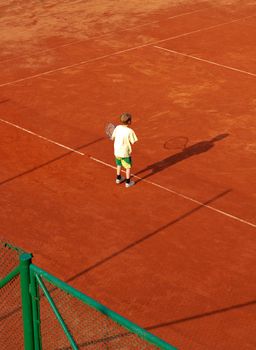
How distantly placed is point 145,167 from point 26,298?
7762 mm

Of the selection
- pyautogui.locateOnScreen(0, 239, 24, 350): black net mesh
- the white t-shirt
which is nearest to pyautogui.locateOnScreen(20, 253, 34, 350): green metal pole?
pyautogui.locateOnScreen(0, 239, 24, 350): black net mesh

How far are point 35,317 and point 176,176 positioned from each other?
733 centimetres

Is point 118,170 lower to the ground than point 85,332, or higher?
higher

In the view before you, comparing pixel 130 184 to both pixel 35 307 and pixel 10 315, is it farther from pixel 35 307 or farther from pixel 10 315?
pixel 35 307

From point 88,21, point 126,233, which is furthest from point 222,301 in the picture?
point 88,21

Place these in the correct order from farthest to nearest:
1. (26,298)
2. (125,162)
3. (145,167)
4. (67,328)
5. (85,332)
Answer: (145,167)
(125,162)
(85,332)
(67,328)
(26,298)

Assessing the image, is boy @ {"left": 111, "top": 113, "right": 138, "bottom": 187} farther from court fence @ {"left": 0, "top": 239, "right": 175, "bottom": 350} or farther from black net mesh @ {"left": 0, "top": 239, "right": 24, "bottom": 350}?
court fence @ {"left": 0, "top": 239, "right": 175, "bottom": 350}

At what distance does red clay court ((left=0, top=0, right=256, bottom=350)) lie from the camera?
33.4 ft

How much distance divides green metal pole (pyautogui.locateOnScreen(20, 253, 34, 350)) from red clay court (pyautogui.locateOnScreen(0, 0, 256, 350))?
272cm

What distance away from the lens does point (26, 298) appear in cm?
660

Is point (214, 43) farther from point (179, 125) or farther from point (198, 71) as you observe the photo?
point (179, 125)

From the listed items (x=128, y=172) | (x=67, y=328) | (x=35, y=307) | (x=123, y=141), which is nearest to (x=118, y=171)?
(x=128, y=172)

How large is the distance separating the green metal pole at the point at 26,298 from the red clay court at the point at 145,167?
272cm

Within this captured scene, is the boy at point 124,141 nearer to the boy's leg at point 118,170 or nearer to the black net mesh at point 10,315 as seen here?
the boy's leg at point 118,170
